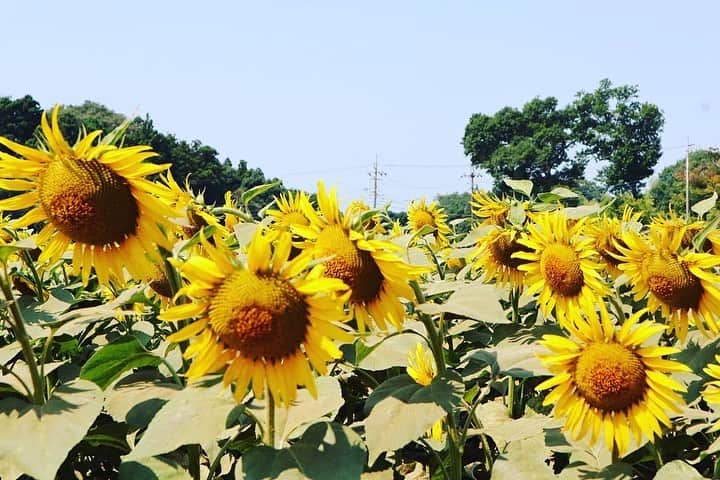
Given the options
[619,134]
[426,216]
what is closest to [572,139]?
[619,134]

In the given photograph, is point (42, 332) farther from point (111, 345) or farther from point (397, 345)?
point (397, 345)

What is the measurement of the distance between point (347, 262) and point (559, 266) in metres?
1.22

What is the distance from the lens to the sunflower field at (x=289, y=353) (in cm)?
145

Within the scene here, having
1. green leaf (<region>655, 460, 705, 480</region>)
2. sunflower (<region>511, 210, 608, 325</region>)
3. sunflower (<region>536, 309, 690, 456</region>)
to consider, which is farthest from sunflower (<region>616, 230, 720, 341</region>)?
A: green leaf (<region>655, 460, 705, 480</region>)

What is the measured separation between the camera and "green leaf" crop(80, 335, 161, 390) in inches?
73.5

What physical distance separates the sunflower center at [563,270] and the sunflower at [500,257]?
26cm

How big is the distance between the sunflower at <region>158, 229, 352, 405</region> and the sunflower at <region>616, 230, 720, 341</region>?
4.99 ft

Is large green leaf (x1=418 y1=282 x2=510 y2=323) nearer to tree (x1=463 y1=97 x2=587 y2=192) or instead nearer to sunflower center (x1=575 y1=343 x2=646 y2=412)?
sunflower center (x1=575 y1=343 x2=646 y2=412)

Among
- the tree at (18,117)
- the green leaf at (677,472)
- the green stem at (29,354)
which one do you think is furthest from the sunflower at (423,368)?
the tree at (18,117)

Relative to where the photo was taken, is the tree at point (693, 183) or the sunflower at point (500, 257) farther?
the tree at point (693, 183)

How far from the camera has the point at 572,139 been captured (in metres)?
68.8

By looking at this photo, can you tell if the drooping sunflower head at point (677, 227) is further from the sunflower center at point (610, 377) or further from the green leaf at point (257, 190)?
the green leaf at point (257, 190)

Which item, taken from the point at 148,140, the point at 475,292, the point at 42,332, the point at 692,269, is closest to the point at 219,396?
the point at 475,292

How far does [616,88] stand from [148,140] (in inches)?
1774
